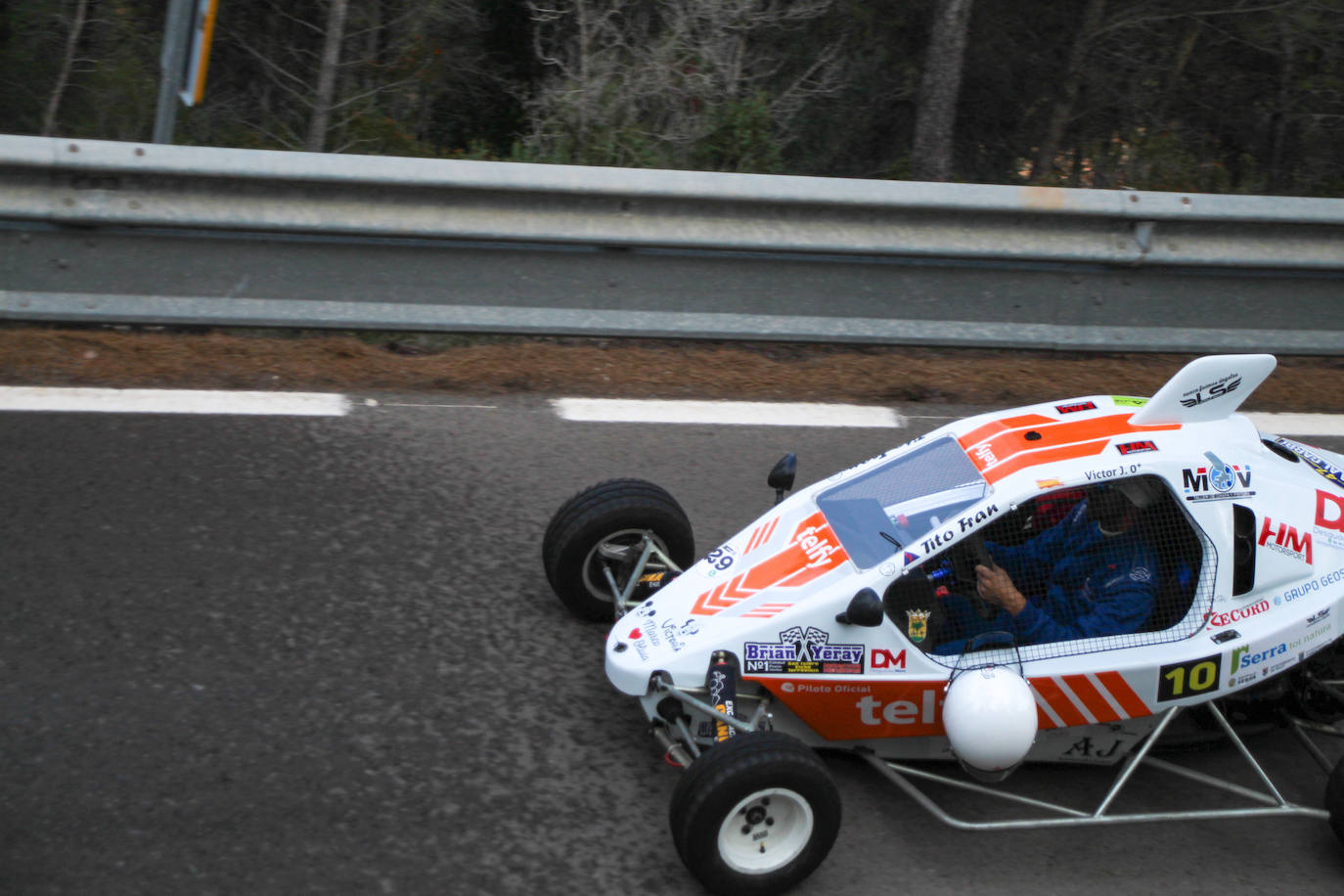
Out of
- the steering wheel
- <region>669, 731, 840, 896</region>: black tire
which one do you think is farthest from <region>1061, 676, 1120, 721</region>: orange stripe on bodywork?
<region>669, 731, 840, 896</region>: black tire

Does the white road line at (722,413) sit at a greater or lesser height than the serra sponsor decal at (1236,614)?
lesser

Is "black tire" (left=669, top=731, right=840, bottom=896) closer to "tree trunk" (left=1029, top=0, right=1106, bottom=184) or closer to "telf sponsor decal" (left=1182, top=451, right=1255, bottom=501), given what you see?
"telf sponsor decal" (left=1182, top=451, right=1255, bottom=501)

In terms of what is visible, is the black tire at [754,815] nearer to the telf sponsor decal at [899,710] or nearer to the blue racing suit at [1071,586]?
the telf sponsor decal at [899,710]

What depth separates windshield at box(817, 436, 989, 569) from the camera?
4172mm

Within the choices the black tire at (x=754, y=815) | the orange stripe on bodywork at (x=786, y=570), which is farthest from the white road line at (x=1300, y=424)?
the black tire at (x=754, y=815)

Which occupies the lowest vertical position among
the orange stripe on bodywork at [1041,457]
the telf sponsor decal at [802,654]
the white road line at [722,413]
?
the white road line at [722,413]

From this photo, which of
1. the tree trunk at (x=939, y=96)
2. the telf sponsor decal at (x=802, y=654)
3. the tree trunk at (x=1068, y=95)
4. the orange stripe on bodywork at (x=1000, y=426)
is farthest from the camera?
the tree trunk at (x=1068, y=95)

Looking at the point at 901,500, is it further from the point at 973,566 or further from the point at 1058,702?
the point at 1058,702

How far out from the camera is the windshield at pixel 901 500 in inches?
164

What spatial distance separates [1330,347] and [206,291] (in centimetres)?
658

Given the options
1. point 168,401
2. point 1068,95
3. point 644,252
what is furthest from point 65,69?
point 1068,95

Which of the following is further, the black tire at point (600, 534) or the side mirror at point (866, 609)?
the black tire at point (600, 534)

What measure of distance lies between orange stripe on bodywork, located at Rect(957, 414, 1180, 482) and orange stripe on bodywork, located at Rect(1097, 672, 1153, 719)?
0.71 m

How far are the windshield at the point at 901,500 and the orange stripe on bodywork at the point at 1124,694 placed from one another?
0.70 metres
